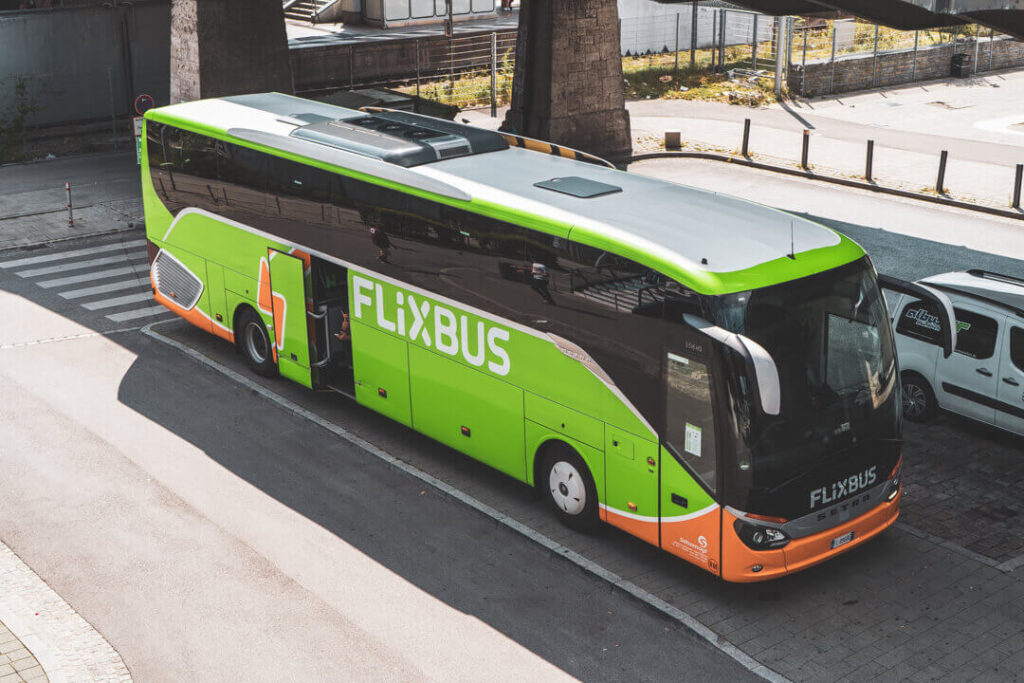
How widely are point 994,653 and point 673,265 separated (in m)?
4.39

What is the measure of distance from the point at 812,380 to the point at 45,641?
7.18 metres

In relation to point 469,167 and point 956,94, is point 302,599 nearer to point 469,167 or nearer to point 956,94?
point 469,167

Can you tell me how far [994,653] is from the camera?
10.1m

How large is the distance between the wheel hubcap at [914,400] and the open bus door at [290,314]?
7884 mm

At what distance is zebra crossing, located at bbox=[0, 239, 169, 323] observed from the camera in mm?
19438

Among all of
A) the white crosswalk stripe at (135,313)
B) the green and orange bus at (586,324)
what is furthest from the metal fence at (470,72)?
the green and orange bus at (586,324)

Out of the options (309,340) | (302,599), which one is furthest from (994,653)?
(309,340)

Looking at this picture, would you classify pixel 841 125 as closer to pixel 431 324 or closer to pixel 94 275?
pixel 94 275

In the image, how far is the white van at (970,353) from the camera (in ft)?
45.6

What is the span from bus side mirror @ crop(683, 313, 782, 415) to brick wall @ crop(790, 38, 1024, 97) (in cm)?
2967

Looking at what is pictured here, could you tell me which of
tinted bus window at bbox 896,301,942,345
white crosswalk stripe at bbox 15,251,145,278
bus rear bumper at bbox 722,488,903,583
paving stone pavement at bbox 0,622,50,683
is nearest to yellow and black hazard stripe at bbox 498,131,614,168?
tinted bus window at bbox 896,301,942,345

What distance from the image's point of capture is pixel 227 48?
27.4 meters

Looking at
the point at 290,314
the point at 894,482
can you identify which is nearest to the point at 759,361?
the point at 894,482

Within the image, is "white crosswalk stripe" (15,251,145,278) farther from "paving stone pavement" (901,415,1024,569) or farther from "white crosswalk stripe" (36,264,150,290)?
"paving stone pavement" (901,415,1024,569)
